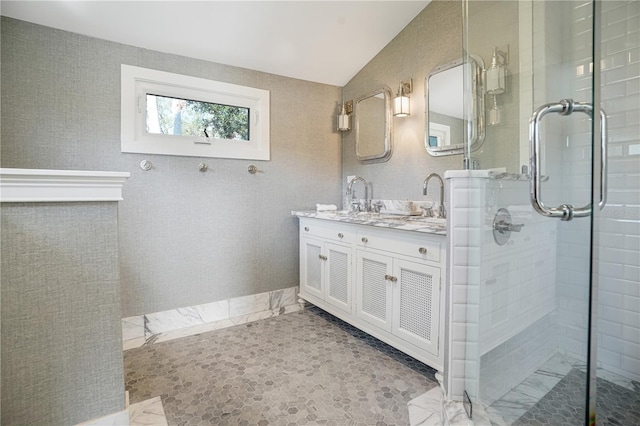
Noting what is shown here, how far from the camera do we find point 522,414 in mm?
1256

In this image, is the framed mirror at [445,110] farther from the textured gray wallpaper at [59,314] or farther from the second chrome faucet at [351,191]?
the textured gray wallpaper at [59,314]

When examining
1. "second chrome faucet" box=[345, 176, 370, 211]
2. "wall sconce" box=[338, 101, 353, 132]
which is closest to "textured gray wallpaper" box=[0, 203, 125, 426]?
"second chrome faucet" box=[345, 176, 370, 211]

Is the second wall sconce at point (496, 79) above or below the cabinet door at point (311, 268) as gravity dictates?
above

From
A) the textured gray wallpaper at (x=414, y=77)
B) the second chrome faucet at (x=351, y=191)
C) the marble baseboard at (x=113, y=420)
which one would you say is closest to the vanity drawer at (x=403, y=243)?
the textured gray wallpaper at (x=414, y=77)

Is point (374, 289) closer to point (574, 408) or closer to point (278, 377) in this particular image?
point (278, 377)

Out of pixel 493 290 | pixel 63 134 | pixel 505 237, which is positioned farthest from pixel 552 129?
pixel 63 134

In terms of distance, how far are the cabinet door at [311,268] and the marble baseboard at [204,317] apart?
0.23 metres

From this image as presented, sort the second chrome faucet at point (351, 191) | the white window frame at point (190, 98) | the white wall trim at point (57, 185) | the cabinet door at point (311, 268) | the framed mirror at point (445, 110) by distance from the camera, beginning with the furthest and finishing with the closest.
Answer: the second chrome faucet at point (351, 191), the cabinet door at point (311, 268), the white window frame at point (190, 98), the framed mirror at point (445, 110), the white wall trim at point (57, 185)

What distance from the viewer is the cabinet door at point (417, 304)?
5.22ft

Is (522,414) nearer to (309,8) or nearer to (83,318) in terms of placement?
(83,318)

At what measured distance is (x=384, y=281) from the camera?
6.20 ft

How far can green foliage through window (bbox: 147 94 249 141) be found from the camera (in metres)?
2.27

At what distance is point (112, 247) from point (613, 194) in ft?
7.78

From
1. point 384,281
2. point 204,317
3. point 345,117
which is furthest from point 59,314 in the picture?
point 345,117
